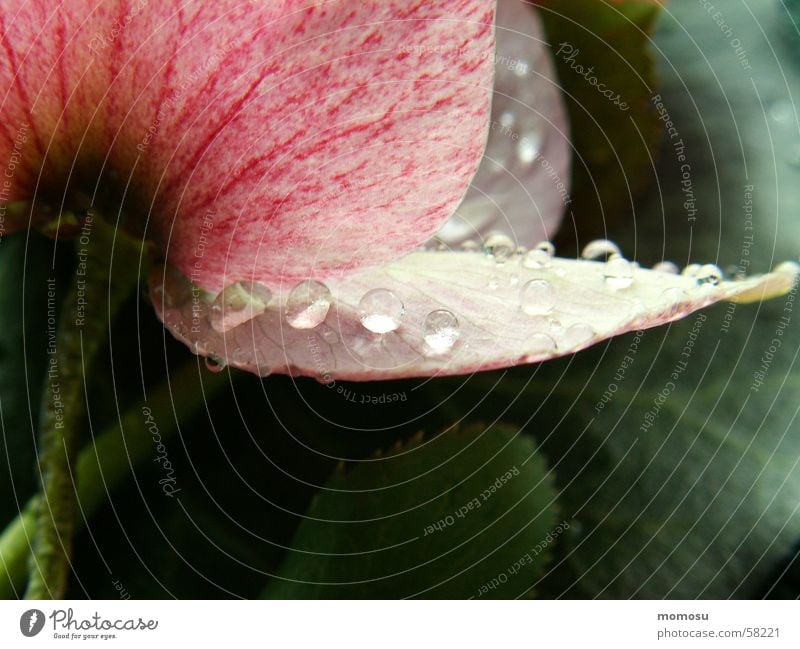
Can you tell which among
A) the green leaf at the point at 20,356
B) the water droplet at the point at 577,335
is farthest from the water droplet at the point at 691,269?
the green leaf at the point at 20,356

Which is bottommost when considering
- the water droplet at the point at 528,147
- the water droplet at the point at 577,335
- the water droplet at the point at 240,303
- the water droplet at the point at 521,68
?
the water droplet at the point at 240,303

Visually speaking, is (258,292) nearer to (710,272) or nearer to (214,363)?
(214,363)

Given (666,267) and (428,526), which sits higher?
(666,267)

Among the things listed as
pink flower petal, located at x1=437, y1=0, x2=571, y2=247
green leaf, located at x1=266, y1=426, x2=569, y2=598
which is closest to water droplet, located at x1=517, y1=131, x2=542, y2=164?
pink flower petal, located at x1=437, y1=0, x2=571, y2=247

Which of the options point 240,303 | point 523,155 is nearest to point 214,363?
point 240,303

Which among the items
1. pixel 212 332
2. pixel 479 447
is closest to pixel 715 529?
pixel 479 447
